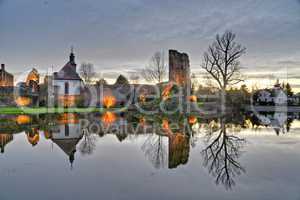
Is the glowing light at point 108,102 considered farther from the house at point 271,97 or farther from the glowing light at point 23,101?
the house at point 271,97

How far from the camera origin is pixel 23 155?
7488 mm

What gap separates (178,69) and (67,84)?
59.5 feet

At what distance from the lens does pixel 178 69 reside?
2856 centimetres

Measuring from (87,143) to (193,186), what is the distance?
5.39 meters

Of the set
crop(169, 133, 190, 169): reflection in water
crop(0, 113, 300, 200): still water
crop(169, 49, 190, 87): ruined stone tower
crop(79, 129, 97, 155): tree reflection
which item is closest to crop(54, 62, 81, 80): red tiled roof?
crop(169, 49, 190, 87): ruined stone tower

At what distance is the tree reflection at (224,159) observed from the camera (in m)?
5.56

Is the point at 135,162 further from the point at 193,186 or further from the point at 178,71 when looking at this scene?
the point at 178,71

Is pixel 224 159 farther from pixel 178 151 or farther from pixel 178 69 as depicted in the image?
pixel 178 69

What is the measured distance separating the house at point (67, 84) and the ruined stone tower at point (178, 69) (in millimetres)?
15187

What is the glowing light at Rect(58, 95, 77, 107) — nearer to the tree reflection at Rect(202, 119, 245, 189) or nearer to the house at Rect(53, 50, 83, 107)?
the house at Rect(53, 50, 83, 107)

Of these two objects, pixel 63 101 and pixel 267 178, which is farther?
pixel 63 101

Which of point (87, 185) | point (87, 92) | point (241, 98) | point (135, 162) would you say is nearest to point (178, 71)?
point (241, 98)

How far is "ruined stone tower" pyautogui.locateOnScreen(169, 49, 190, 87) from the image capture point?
28141 millimetres

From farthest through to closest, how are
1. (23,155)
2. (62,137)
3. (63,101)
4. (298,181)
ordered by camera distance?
(63,101), (62,137), (23,155), (298,181)
